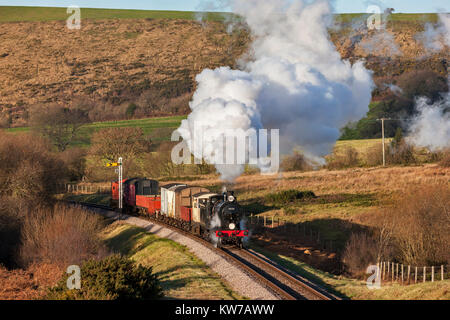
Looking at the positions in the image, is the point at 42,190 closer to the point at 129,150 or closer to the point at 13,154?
the point at 13,154

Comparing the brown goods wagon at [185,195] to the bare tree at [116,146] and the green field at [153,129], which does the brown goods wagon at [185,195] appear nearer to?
the green field at [153,129]

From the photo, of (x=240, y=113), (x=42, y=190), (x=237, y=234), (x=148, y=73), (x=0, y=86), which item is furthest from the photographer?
(x=148, y=73)

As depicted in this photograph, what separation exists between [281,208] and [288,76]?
28521 millimetres

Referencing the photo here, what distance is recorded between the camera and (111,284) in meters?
24.9

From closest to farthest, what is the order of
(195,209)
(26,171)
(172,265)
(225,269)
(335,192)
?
1. (225,269)
2. (172,265)
3. (195,209)
4. (26,171)
5. (335,192)

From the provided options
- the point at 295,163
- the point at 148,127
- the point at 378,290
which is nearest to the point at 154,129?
the point at 148,127

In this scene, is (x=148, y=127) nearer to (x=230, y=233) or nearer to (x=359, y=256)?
(x=359, y=256)

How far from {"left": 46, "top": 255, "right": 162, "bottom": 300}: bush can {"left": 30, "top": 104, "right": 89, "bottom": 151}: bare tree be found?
92.0 metres

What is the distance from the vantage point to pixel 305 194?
2798 inches

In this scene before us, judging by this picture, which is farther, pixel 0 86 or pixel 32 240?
pixel 0 86

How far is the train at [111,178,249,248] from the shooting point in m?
34.2

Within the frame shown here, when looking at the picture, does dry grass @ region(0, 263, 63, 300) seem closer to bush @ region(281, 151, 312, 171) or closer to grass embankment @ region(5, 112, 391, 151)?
bush @ region(281, 151, 312, 171)

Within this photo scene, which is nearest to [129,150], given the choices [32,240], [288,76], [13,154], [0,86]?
[13,154]

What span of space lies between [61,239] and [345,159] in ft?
191
